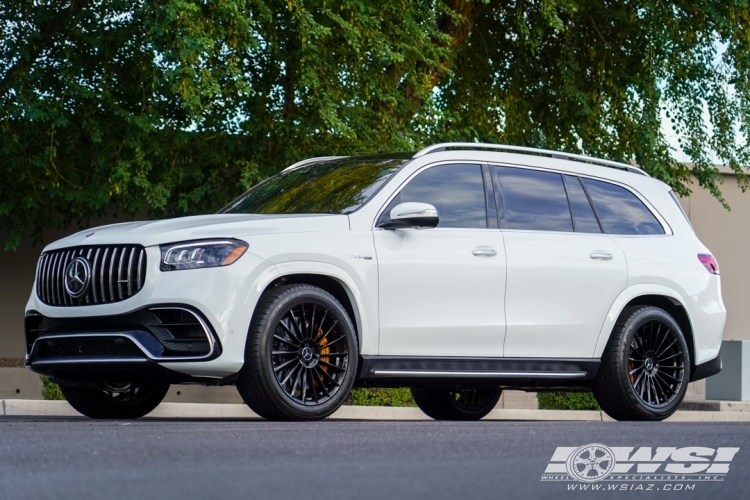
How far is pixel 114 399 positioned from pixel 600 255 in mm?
3699

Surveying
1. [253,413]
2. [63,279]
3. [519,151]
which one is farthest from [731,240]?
[63,279]

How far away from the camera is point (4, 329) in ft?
67.7

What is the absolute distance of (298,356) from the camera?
24.1ft

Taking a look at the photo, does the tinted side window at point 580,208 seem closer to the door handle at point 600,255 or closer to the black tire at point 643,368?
the door handle at point 600,255

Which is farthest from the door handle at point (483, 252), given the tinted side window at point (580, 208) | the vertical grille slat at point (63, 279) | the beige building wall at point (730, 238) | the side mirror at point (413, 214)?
the beige building wall at point (730, 238)

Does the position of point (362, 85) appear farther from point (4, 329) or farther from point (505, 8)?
point (4, 329)

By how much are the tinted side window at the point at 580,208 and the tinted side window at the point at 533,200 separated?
70mm

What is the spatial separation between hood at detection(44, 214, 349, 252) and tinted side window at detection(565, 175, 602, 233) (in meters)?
2.19

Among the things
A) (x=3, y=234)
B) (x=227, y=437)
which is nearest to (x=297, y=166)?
(x=227, y=437)

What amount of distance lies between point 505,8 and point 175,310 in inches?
602

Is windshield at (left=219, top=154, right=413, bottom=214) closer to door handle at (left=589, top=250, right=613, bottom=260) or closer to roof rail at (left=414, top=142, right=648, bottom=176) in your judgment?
roof rail at (left=414, top=142, right=648, bottom=176)

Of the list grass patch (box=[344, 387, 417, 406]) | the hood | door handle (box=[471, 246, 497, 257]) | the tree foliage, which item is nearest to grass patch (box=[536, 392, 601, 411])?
grass patch (box=[344, 387, 417, 406])

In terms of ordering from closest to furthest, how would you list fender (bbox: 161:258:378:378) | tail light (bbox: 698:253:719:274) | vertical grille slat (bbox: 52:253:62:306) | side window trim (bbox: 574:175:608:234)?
fender (bbox: 161:258:378:378) → vertical grille slat (bbox: 52:253:62:306) → side window trim (bbox: 574:175:608:234) → tail light (bbox: 698:253:719:274)

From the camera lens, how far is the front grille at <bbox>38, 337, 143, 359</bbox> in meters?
7.19
